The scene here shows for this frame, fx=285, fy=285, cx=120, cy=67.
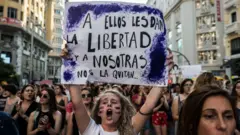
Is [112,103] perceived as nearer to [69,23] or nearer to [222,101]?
[69,23]

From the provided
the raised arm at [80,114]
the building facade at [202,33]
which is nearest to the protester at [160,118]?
the raised arm at [80,114]

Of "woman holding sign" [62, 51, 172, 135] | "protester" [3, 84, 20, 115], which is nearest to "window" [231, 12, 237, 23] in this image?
"protester" [3, 84, 20, 115]

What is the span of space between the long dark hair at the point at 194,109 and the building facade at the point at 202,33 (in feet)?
122

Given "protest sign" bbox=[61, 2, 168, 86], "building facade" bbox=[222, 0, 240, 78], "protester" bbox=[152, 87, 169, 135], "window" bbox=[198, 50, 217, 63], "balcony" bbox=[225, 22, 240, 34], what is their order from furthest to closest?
"window" bbox=[198, 50, 217, 63]
"building facade" bbox=[222, 0, 240, 78]
"balcony" bbox=[225, 22, 240, 34]
"protester" bbox=[152, 87, 169, 135]
"protest sign" bbox=[61, 2, 168, 86]

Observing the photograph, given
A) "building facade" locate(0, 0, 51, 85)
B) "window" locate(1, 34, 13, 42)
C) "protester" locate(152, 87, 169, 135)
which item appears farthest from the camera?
"window" locate(1, 34, 13, 42)

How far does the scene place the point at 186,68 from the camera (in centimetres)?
1614

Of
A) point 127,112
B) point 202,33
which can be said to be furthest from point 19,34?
point 127,112

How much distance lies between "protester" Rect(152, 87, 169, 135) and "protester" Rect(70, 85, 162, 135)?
3665 millimetres

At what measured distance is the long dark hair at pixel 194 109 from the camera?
67.1 inches

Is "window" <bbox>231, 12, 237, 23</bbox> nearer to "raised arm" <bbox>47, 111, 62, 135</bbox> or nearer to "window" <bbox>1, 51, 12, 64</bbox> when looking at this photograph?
"window" <bbox>1, 51, 12, 64</bbox>

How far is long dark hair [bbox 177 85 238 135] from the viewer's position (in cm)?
171

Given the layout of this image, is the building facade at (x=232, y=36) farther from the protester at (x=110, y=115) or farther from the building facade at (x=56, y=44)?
the building facade at (x=56, y=44)

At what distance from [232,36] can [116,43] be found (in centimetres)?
3064

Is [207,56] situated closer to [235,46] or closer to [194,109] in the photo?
[235,46]
